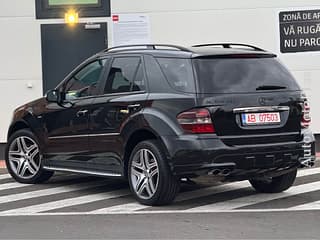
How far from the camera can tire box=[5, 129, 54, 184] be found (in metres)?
9.48

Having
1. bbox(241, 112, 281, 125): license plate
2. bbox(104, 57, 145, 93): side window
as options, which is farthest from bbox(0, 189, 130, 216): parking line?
bbox(241, 112, 281, 125): license plate

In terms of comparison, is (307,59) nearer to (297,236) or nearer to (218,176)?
(218,176)

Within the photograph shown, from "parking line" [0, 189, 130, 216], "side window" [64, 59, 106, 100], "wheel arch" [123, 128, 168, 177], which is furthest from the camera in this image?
"side window" [64, 59, 106, 100]

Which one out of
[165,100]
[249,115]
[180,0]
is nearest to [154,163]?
[165,100]

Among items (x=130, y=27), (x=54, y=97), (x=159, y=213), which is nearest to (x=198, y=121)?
(x=159, y=213)

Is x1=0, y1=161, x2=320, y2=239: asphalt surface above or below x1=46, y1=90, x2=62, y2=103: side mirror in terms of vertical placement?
below

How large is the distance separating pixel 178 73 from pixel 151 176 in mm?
1221

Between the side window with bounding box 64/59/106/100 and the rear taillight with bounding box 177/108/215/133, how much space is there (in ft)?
5.74

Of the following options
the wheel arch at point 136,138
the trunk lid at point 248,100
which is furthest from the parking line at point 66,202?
the trunk lid at point 248,100

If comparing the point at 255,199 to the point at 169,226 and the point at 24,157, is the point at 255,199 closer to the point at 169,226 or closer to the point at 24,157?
the point at 169,226

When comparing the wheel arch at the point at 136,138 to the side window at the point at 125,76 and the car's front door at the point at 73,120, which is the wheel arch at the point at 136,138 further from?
the car's front door at the point at 73,120

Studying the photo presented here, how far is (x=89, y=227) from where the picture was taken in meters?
6.82

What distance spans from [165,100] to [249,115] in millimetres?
944

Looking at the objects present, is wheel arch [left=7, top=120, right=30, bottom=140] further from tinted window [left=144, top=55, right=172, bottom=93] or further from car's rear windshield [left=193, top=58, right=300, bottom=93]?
car's rear windshield [left=193, top=58, right=300, bottom=93]
